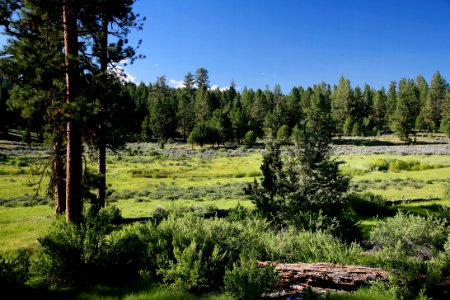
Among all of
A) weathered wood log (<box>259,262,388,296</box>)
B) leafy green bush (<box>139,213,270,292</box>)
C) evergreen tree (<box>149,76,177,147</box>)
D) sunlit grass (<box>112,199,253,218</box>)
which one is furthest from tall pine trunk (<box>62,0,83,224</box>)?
evergreen tree (<box>149,76,177,147</box>)

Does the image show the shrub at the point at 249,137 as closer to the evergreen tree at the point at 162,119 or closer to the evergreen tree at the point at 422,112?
the evergreen tree at the point at 162,119

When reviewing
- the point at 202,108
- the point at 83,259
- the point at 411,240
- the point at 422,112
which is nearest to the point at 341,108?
the point at 422,112

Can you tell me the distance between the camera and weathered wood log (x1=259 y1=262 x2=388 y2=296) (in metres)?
6.75

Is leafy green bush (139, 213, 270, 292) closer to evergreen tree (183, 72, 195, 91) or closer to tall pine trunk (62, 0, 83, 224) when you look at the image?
tall pine trunk (62, 0, 83, 224)

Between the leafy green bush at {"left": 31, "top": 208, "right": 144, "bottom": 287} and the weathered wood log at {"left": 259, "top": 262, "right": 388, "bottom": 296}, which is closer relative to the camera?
the weathered wood log at {"left": 259, "top": 262, "right": 388, "bottom": 296}

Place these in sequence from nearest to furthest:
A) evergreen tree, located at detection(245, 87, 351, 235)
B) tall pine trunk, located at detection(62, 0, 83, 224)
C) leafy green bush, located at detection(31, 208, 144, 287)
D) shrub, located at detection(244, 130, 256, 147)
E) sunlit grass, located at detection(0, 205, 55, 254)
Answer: leafy green bush, located at detection(31, 208, 144, 287), tall pine trunk, located at detection(62, 0, 83, 224), sunlit grass, located at detection(0, 205, 55, 254), evergreen tree, located at detection(245, 87, 351, 235), shrub, located at detection(244, 130, 256, 147)

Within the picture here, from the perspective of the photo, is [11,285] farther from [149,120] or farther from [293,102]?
[293,102]

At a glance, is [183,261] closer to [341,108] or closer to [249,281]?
[249,281]

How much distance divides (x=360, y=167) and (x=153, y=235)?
43331 mm

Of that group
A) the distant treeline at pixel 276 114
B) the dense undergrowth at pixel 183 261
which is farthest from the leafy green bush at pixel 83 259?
the distant treeline at pixel 276 114

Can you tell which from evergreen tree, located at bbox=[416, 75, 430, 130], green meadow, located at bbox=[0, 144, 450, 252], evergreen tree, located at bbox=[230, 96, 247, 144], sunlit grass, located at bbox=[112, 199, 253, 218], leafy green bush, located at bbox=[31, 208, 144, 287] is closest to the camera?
leafy green bush, located at bbox=[31, 208, 144, 287]

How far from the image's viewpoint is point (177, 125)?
105 m

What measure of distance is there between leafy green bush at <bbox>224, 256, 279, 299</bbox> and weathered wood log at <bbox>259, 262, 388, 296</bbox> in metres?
0.54

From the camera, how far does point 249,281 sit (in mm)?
5953
